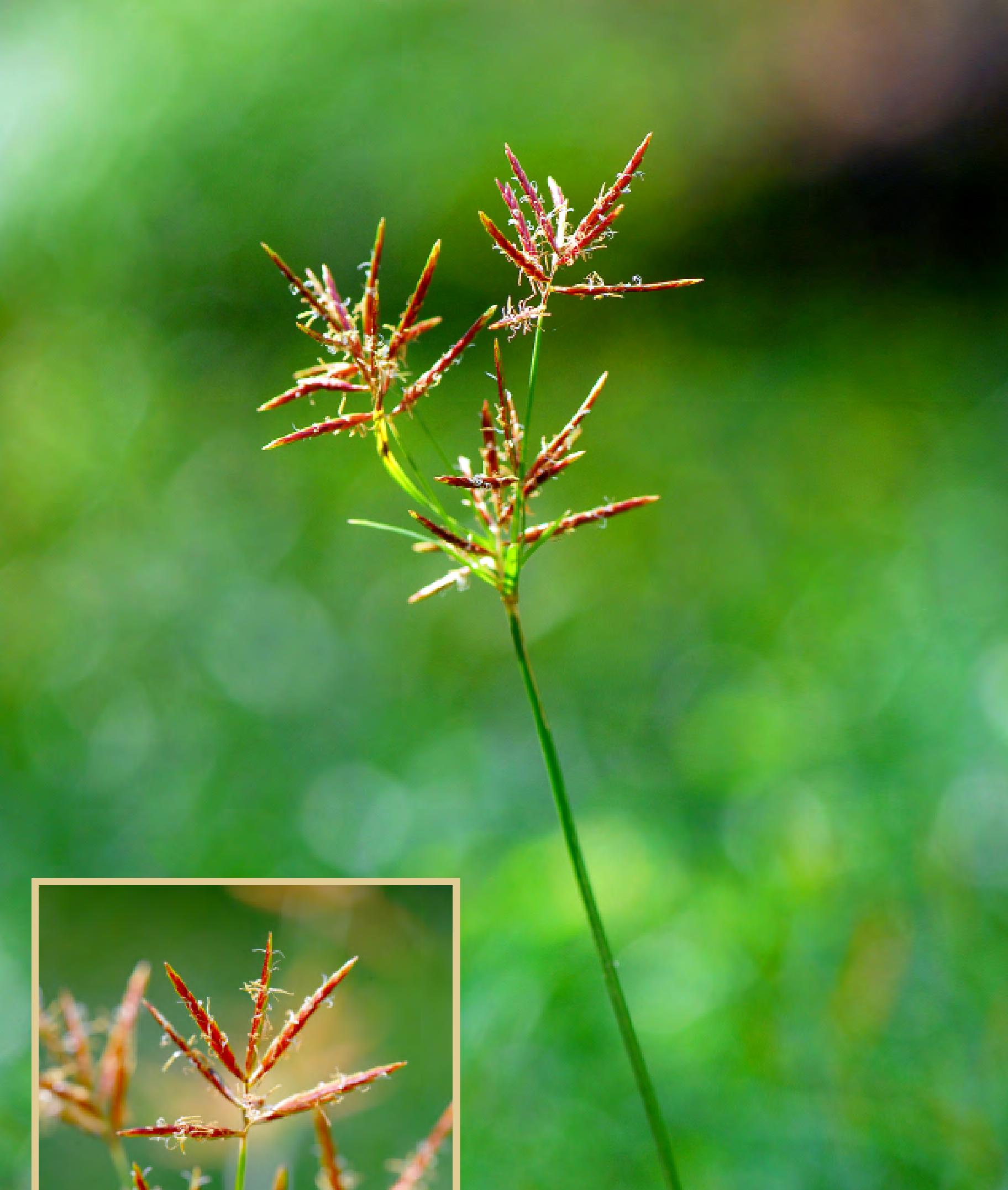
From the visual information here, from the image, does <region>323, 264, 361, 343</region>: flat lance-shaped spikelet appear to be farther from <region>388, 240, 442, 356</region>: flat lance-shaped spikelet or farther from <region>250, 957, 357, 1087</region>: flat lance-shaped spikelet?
<region>250, 957, 357, 1087</region>: flat lance-shaped spikelet

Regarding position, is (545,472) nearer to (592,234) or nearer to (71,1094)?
(592,234)

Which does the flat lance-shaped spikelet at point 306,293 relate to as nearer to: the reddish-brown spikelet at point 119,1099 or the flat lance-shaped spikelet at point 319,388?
the flat lance-shaped spikelet at point 319,388

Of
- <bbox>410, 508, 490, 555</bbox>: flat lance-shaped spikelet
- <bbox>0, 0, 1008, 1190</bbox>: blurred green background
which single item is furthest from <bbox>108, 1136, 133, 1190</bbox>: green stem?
<bbox>0, 0, 1008, 1190</bbox>: blurred green background

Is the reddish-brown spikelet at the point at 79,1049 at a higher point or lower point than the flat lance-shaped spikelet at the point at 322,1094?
higher

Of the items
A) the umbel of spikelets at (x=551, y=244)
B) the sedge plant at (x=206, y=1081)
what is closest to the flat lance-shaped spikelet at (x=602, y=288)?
the umbel of spikelets at (x=551, y=244)

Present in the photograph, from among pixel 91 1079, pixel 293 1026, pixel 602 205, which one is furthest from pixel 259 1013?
pixel 602 205

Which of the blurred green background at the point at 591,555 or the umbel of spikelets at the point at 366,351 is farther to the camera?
the blurred green background at the point at 591,555
